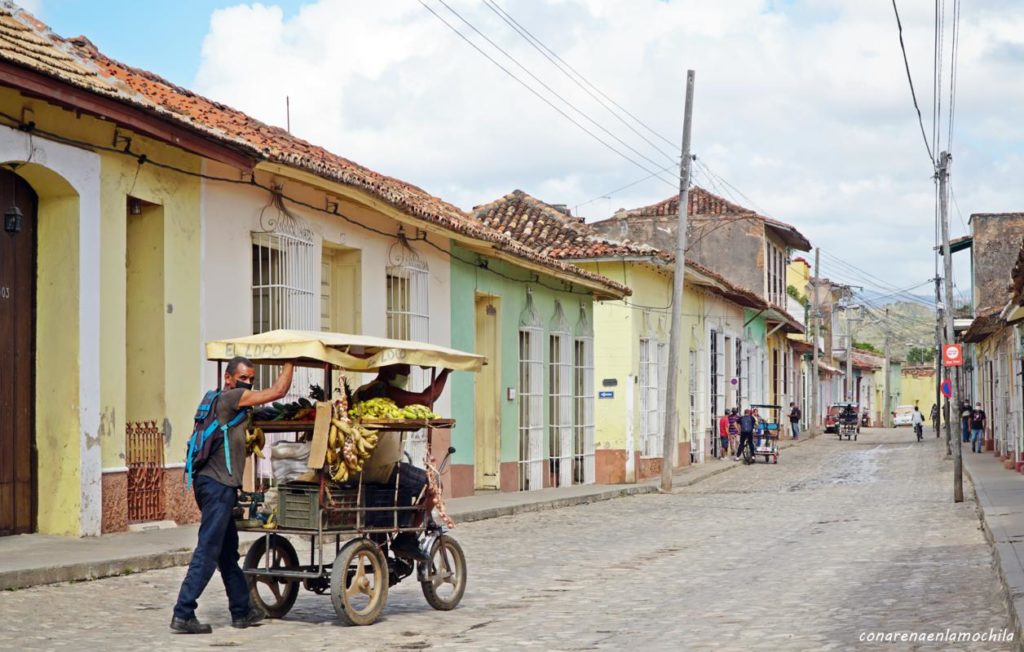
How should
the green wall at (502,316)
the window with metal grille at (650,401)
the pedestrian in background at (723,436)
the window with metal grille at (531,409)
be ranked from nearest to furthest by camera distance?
1. the green wall at (502,316)
2. the window with metal grille at (531,409)
3. the window with metal grille at (650,401)
4. the pedestrian in background at (723,436)

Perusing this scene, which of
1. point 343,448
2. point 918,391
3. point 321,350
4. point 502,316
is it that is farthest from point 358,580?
point 918,391

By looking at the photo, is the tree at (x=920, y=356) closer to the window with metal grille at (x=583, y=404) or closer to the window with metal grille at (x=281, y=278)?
→ the window with metal grille at (x=583, y=404)

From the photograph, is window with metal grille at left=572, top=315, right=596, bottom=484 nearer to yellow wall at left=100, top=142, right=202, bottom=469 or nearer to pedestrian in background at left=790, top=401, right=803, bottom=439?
yellow wall at left=100, top=142, right=202, bottom=469

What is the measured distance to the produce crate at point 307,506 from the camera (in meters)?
8.39

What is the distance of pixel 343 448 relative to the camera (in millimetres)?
8375

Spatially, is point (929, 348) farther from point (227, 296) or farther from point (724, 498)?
point (227, 296)

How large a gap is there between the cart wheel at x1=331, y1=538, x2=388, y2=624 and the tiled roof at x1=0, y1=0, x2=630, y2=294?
4.92 m

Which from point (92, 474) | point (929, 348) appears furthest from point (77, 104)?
point (929, 348)

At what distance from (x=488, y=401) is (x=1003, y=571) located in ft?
41.7

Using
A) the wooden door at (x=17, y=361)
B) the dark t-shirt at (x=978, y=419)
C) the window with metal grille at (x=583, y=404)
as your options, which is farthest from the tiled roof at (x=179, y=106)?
the dark t-shirt at (x=978, y=419)

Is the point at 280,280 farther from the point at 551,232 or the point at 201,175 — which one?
the point at 551,232

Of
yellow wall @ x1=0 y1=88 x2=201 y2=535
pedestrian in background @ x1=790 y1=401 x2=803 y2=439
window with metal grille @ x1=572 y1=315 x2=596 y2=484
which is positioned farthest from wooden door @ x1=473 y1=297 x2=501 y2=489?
pedestrian in background @ x1=790 y1=401 x2=803 y2=439

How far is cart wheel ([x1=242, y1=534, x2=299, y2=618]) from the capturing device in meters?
8.62

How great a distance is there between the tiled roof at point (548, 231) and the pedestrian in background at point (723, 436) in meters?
→ 9.92
